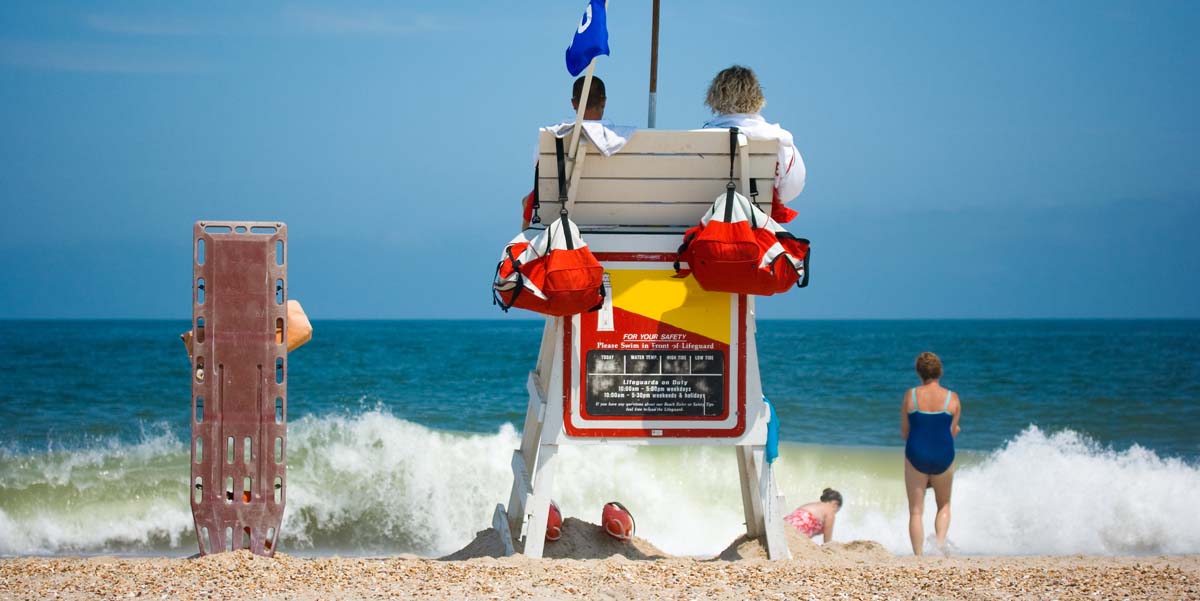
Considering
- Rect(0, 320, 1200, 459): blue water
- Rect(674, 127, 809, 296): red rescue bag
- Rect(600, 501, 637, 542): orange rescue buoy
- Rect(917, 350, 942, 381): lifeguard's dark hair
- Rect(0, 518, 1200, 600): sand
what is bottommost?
Rect(0, 320, 1200, 459): blue water

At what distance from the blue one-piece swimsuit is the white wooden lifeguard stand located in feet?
7.41

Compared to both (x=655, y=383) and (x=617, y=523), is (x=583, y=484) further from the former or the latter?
(x=655, y=383)

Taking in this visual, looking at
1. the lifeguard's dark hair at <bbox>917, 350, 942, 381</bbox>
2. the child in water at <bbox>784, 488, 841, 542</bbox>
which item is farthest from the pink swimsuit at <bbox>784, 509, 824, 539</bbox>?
the lifeguard's dark hair at <bbox>917, 350, 942, 381</bbox>

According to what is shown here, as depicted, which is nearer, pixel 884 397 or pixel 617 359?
pixel 617 359

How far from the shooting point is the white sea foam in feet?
33.0

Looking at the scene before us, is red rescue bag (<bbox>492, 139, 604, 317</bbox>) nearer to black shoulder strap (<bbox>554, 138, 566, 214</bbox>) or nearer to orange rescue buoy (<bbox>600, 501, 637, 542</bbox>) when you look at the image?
black shoulder strap (<bbox>554, 138, 566, 214</bbox>)

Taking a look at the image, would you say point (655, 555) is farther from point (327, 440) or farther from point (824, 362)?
point (824, 362)

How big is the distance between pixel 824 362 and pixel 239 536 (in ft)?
96.0

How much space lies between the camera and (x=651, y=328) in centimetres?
513

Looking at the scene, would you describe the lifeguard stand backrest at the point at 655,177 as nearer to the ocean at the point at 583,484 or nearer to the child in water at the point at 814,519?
the child in water at the point at 814,519

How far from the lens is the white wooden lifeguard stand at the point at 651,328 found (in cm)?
509

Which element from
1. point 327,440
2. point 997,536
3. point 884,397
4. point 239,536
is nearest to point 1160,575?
point 239,536

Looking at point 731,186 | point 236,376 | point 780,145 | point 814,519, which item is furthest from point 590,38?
point 814,519

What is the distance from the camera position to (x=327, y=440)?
12.3m
